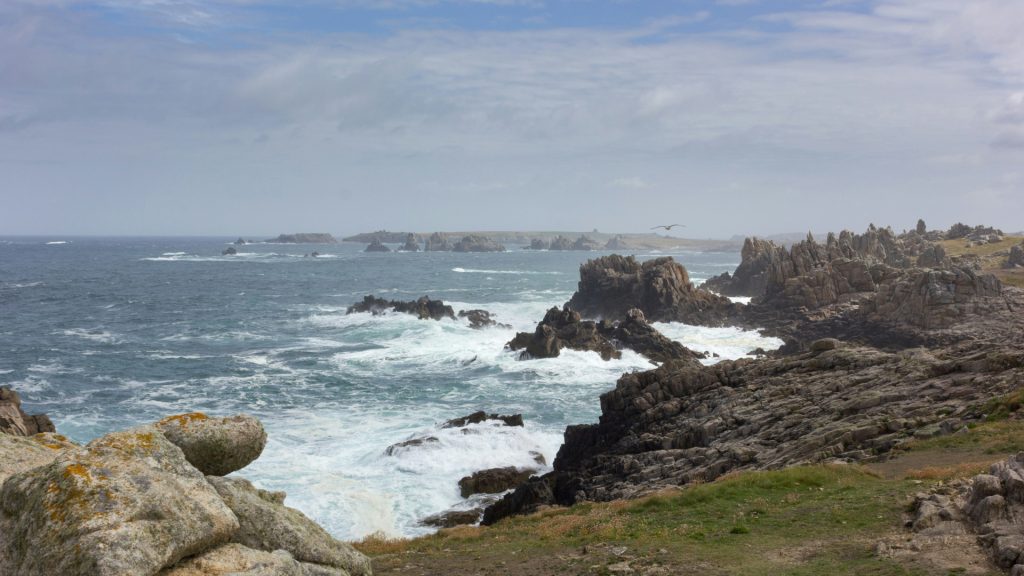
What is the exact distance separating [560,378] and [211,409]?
76.3 ft

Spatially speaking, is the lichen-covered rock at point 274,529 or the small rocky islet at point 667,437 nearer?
the small rocky islet at point 667,437

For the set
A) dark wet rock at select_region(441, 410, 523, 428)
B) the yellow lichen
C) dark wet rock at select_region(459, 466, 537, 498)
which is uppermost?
the yellow lichen

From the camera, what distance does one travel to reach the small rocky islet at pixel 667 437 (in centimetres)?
978

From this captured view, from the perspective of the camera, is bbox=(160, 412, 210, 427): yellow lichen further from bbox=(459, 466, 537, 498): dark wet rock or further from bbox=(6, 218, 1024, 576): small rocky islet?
bbox=(459, 466, 537, 498): dark wet rock

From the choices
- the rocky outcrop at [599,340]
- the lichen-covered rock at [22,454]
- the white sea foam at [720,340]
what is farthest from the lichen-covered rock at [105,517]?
the white sea foam at [720,340]

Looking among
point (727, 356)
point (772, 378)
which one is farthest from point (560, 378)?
point (772, 378)

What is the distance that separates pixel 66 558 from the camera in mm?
9023

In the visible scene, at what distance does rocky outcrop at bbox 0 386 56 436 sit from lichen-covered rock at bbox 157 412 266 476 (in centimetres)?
2053

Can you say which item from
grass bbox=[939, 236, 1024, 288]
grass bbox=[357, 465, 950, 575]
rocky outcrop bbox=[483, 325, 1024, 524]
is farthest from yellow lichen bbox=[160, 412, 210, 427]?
grass bbox=[939, 236, 1024, 288]

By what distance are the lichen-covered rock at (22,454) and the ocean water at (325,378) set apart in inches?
622

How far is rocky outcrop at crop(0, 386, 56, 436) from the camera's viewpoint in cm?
2970

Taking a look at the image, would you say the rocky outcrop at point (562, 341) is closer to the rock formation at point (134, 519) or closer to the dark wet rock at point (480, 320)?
the dark wet rock at point (480, 320)

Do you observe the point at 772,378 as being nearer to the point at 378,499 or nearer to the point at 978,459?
the point at 978,459

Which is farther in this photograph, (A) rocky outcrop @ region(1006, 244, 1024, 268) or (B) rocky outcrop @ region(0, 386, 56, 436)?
(A) rocky outcrop @ region(1006, 244, 1024, 268)
